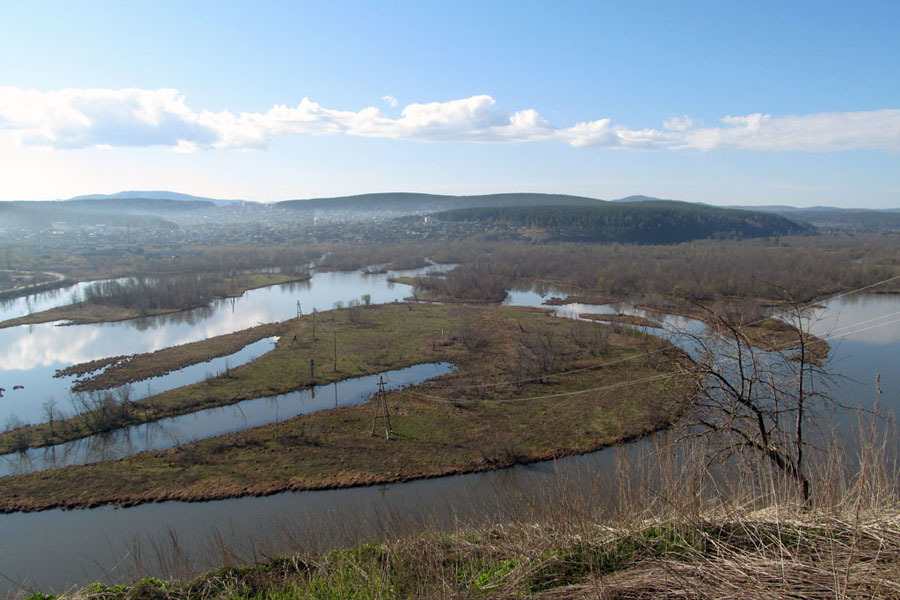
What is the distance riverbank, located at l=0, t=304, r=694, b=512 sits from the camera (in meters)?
10.1

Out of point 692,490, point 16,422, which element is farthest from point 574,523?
point 16,422

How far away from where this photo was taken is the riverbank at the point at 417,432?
10.1m

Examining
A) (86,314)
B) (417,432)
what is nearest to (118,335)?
(86,314)

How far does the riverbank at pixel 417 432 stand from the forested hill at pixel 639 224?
171ft

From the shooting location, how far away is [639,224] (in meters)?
70.4

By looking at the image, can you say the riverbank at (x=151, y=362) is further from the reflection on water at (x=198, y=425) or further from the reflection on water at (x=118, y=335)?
the reflection on water at (x=198, y=425)

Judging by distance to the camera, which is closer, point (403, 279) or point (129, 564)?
point (129, 564)

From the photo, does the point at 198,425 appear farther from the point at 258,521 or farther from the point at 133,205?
the point at 133,205

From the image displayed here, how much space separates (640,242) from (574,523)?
2658 inches

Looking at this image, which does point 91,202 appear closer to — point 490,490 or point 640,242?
point 640,242

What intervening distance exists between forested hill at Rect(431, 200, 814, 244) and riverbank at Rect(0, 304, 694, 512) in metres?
52.3

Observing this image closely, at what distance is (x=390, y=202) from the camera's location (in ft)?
471

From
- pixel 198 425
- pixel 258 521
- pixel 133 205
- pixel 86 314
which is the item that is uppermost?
pixel 133 205

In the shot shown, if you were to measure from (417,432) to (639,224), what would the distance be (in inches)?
2582
